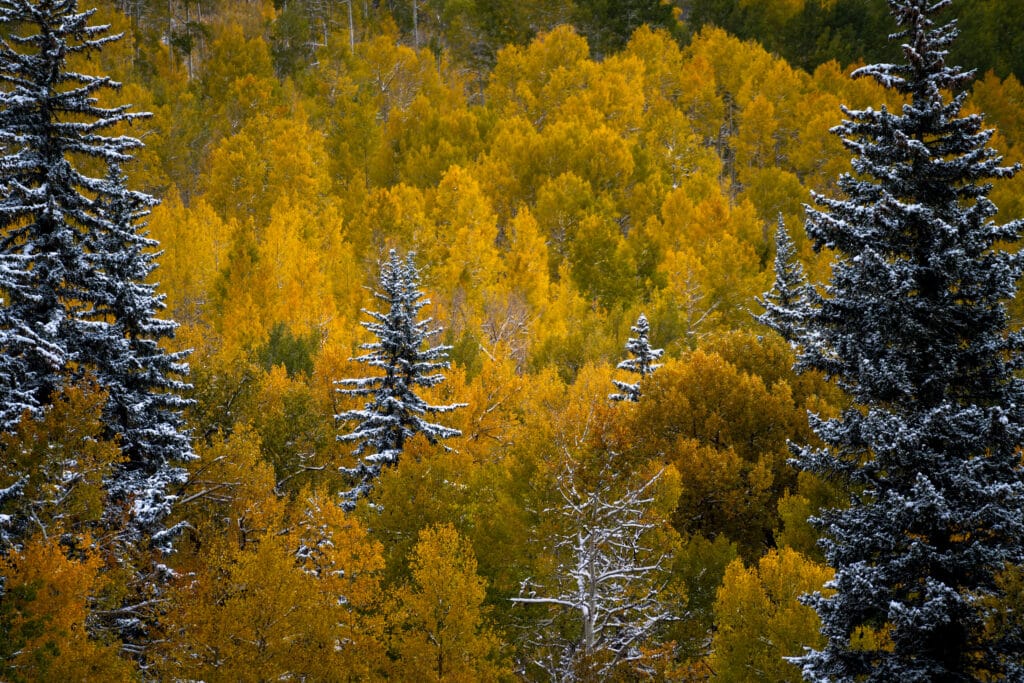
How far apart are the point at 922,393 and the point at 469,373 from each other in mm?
26419

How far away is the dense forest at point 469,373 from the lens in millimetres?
13305

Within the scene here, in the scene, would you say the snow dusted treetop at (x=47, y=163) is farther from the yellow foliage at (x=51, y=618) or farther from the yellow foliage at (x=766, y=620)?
the yellow foliage at (x=766, y=620)

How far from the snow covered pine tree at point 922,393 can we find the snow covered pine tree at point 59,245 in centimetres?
1254

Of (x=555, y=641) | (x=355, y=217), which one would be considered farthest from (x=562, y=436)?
(x=355, y=217)

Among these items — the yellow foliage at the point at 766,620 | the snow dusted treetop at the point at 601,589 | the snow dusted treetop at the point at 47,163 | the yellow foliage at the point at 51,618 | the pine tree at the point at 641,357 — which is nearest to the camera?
the yellow foliage at the point at 51,618

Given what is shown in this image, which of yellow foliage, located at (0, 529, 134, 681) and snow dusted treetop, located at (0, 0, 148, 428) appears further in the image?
snow dusted treetop, located at (0, 0, 148, 428)

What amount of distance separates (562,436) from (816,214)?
646 inches

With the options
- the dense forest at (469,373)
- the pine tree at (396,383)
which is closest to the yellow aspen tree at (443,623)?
the dense forest at (469,373)

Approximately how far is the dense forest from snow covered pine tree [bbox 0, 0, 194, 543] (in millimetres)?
82

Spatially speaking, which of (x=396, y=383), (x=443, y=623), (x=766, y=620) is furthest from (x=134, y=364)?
(x=766, y=620)

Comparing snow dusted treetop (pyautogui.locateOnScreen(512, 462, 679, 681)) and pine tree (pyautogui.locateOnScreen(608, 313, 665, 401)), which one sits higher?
pine tree (pyautogui.locateOnScreen(608, 313, 665, 401))

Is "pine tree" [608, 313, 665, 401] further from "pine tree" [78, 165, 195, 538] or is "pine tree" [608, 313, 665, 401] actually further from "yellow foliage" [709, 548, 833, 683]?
"pine tree" [78, 165, 195, 538]

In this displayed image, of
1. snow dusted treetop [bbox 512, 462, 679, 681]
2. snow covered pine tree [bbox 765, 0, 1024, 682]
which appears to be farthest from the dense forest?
snow dusted treetop [bbox 512, 462, 679, 681]

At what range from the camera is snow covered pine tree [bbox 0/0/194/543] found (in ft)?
54.9
